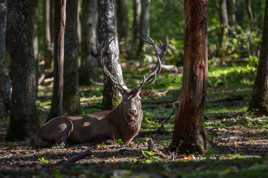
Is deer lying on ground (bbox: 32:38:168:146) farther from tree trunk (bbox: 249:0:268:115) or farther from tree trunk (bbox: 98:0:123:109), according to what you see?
tree trunk (bbox: 249:0:268:115)

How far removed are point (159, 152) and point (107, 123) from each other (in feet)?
11.0

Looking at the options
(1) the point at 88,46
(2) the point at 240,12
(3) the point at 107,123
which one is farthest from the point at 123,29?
(3) the point at 107,123

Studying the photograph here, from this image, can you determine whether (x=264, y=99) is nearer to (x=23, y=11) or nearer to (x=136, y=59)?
(x=23, y=11)

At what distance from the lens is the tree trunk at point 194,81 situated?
27.0 ft

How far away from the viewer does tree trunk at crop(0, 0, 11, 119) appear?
1566 centimetres

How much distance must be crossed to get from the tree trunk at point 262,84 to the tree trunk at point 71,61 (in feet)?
18.3

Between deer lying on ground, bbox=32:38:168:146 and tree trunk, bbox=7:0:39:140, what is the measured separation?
51.4 inches

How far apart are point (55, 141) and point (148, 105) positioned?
20.6ft

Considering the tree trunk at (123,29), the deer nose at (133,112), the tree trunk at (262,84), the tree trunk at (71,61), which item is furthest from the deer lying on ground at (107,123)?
the tree trunk at (123,29)

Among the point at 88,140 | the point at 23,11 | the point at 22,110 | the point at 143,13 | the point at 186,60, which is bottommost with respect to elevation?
the point at 88,140

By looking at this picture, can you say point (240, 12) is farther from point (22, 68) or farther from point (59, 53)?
point (22, 68)

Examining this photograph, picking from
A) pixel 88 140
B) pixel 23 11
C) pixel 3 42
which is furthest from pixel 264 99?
pixel 3 42

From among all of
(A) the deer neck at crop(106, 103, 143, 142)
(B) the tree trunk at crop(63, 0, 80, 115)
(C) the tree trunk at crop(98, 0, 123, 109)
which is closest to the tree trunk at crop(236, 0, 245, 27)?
(C) the tree trunk at crop(98, 0, 123, 109)

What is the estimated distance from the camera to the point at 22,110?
1192cm
